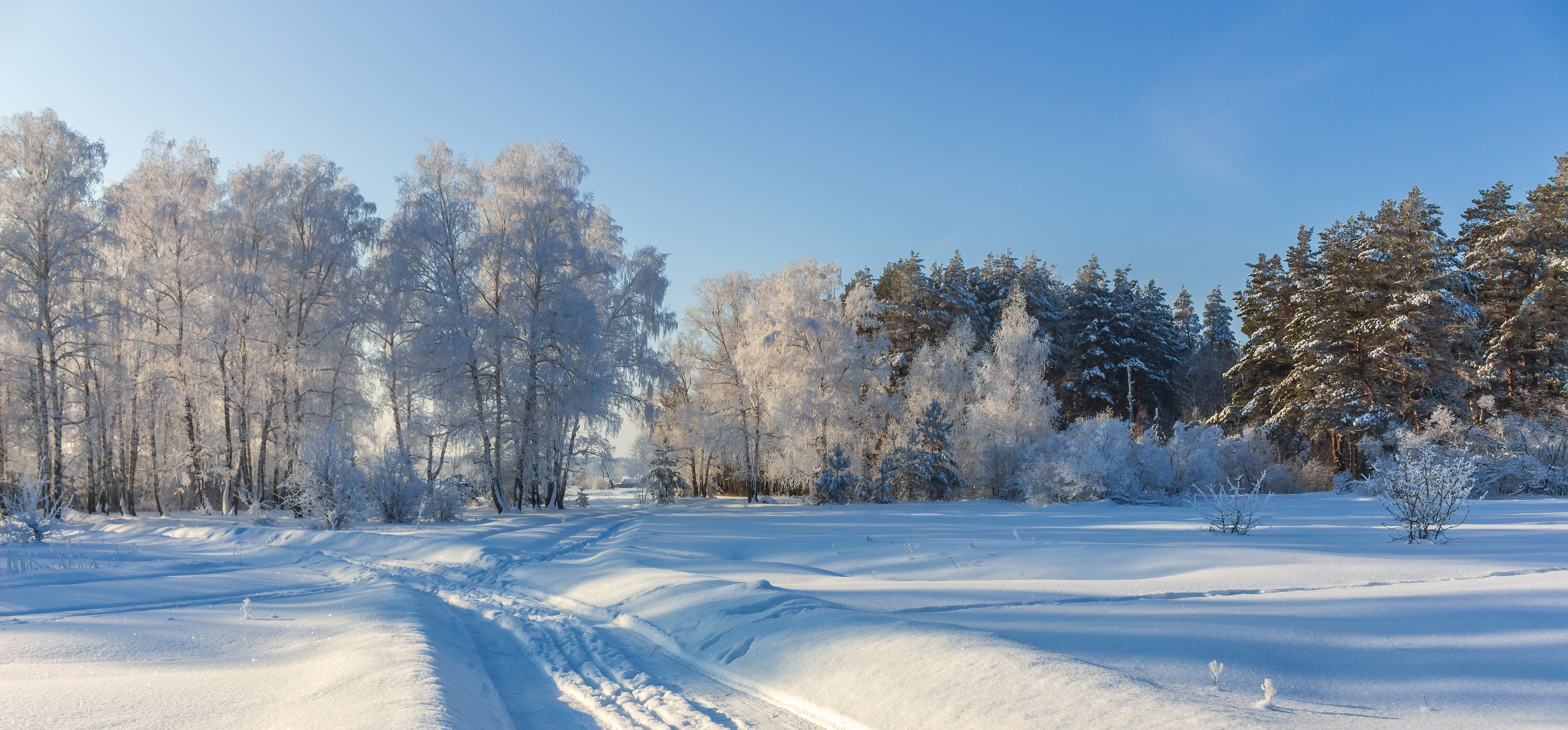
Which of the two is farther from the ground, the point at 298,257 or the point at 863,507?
the point at 298,257

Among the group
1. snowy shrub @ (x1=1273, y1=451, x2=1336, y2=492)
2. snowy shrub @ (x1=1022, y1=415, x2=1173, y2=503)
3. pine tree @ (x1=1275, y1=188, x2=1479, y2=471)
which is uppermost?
pine tree @ (x1=1275, y1=188, x2=1479, y2=471)

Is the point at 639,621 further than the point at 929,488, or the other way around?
the point at 929,488

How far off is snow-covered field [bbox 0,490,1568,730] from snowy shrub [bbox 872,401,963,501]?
14.6 m

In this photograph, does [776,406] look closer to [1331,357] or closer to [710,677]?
[1331,357]

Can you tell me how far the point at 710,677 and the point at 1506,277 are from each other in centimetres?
3595

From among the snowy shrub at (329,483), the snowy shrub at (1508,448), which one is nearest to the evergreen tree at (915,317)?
the snowy shrub at (1508,448)

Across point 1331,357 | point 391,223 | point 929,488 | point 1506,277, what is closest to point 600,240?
point 391,223

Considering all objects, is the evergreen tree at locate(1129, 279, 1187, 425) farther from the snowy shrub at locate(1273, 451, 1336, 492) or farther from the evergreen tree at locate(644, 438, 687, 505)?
the evergreen tree at locate(644, 438, 687, 505)

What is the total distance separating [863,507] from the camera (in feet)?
76.8

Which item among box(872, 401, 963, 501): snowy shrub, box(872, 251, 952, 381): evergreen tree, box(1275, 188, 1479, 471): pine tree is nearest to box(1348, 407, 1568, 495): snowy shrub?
box(1275, 188, 1479, 471): pine tree

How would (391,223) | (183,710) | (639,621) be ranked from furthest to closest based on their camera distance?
(391,223)
(639,621)
(183,710)

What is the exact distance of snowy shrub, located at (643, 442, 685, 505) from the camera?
1189 inches

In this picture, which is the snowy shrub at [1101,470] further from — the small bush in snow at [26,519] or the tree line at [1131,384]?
the small bush in snow at [26,519]

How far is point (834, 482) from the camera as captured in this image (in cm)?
2706
